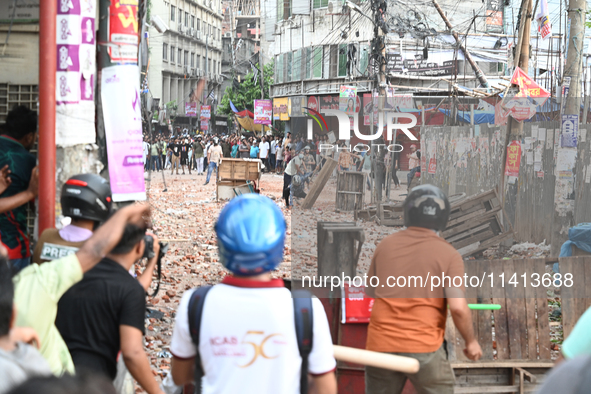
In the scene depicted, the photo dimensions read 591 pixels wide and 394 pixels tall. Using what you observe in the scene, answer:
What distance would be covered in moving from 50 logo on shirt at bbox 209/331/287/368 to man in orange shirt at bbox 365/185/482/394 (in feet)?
4.52

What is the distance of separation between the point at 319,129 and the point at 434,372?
6012 millimetres

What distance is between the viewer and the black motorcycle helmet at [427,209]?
3.58 m

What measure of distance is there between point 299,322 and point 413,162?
645cm

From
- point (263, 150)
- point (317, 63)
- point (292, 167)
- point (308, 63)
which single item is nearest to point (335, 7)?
point (317, 63)

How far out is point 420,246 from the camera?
352 cm

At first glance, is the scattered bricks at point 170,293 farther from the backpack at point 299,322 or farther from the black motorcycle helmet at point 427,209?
the backpack at point 299,322

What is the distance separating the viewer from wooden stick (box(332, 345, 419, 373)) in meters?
2.64

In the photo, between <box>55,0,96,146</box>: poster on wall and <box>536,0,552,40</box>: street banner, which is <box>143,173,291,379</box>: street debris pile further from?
<box>536,0,552,40</box>: street banner

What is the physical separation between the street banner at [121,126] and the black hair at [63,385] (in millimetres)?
3452

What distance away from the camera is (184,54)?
75.0 meters

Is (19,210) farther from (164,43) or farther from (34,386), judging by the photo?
(164,43)

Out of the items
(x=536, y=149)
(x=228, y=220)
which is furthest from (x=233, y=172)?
(x=228, y=220)

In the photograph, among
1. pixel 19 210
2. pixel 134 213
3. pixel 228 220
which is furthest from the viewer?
pixel 19 210

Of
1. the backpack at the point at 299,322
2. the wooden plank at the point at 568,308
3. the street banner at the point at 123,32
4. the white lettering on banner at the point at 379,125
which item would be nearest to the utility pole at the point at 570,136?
the white lettering on banner at the point at 379,125
